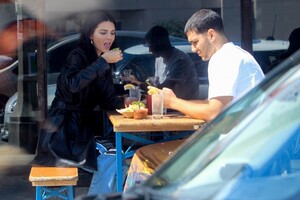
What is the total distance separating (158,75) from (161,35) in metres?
0.37

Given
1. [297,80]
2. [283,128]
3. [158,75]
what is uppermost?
[297,80]

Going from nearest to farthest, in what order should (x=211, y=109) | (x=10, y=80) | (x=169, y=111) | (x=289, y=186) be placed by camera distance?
(x=289, y=186), (x=211, y=109), (x=169, y=111), (x=10, y=80)

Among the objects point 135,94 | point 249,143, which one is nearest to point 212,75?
point 135,94

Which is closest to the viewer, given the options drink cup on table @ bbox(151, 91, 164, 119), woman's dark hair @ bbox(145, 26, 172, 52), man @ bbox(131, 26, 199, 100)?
drink cup on table @ bbox(151, 91, 164, 119)

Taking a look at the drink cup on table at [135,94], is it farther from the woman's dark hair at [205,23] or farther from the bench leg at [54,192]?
the woman's dark hair at [205,23]

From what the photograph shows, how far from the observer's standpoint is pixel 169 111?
590 cm

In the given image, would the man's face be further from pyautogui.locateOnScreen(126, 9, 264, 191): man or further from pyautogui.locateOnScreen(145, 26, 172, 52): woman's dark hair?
pyautogui.locateOnScreen(145, 26, 172, 52): woman's dark hair

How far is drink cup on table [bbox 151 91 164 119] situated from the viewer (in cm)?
520

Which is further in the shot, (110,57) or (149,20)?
(149,20)

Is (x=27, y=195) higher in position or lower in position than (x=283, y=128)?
lower

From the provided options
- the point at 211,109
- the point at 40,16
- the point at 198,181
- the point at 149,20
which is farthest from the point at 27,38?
the point at 198,181

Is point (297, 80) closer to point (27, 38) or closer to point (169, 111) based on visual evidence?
point (169, 111)

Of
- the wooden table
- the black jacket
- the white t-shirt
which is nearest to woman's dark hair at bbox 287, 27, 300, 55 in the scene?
the black jacket

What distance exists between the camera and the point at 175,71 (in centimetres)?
656
